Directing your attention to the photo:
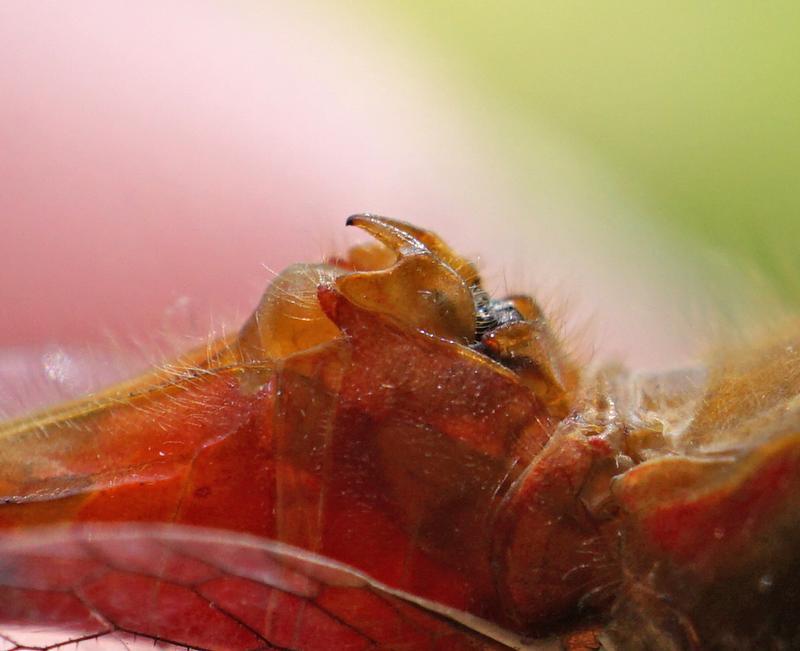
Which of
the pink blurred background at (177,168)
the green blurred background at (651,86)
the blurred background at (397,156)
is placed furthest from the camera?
the green blurred background at (651,86)

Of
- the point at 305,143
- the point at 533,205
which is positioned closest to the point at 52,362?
the point at 305,143

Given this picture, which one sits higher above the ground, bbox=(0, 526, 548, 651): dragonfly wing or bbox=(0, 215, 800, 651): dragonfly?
bbox=(0, 215, 800, 651): dragonfly

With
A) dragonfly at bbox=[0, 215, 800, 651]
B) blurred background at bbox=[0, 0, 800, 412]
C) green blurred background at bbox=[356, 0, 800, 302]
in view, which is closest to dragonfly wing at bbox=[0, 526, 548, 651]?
dragonfly at bbox=[0, 215, 800, 651]

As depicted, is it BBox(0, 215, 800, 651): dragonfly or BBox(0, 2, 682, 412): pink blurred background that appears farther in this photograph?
BBox(0, 2, 682, 412): pink blurred background

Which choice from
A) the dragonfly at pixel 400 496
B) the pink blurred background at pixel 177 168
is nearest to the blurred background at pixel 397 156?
the pink blurred background at pixel 177 168

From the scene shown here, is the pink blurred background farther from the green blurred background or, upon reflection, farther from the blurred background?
the green blurred background

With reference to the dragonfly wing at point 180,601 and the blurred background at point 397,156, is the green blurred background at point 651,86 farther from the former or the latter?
the dragonfly wing at point 180,601
